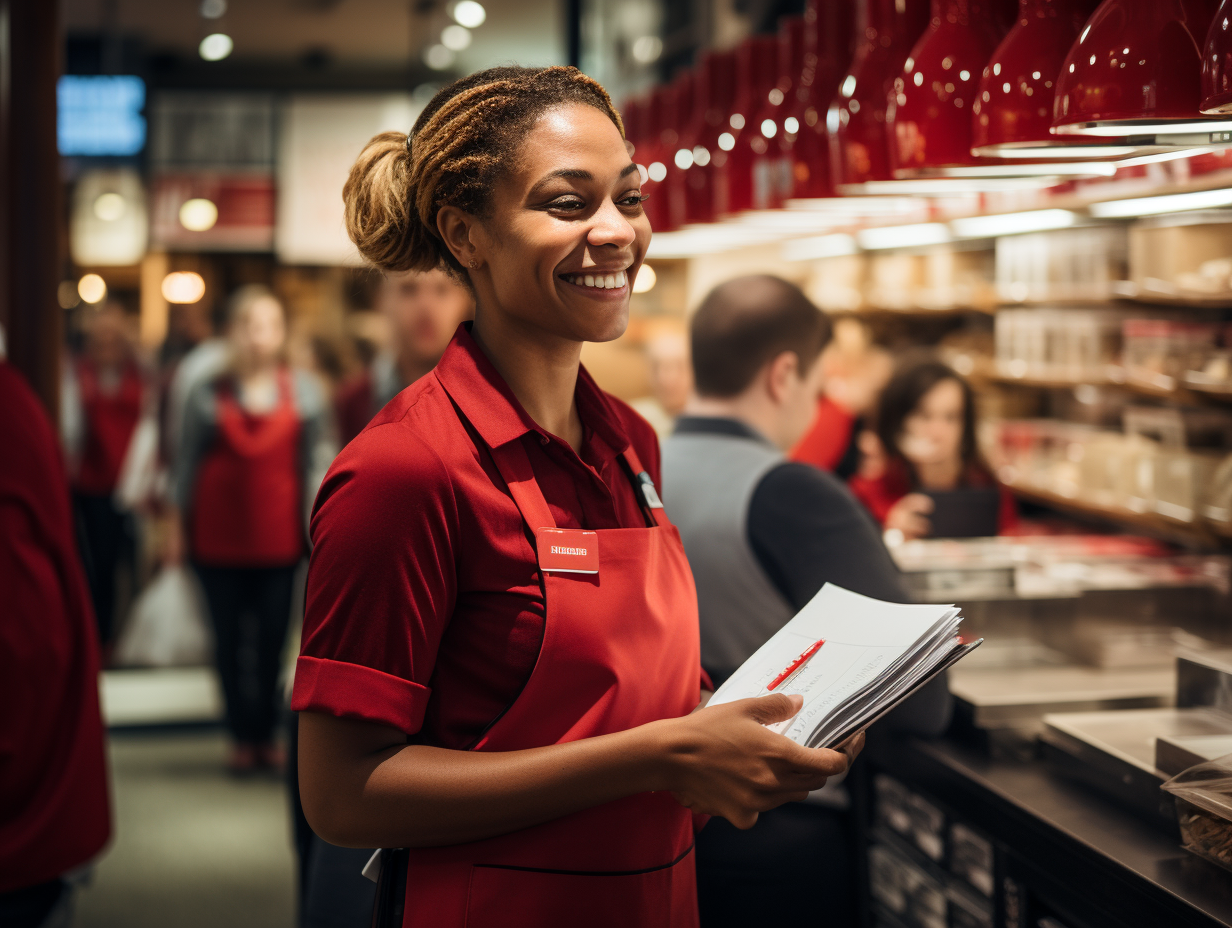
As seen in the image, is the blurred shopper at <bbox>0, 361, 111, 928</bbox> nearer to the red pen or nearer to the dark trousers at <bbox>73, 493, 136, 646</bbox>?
the red pen

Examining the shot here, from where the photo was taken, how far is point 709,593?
219 cm

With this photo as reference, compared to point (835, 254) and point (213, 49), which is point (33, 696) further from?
point (213, 49)

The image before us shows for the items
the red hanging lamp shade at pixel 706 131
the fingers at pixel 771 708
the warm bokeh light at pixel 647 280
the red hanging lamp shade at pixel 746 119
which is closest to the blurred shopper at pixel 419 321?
the red hanging lamp shade at pixel 706 131

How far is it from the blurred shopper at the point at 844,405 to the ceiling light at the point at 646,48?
173 centimetres

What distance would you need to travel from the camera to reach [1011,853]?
6.37 ft

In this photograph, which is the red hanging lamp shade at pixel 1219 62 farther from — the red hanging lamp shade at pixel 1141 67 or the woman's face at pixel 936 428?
the woman's face at pixel 936 428

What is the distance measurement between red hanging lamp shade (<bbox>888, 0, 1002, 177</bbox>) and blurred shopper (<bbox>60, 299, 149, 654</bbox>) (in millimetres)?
5725

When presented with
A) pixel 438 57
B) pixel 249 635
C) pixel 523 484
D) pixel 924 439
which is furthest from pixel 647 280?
pixel 523 484

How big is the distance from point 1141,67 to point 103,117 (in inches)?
289

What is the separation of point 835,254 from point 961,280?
3.76ft

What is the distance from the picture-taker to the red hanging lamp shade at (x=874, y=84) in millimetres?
2029

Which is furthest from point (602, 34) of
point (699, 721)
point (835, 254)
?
point (699, 721)

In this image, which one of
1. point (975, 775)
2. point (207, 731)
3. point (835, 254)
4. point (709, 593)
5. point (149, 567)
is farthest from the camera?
point (149, 567)

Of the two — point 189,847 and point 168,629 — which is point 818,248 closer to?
point 168,629
